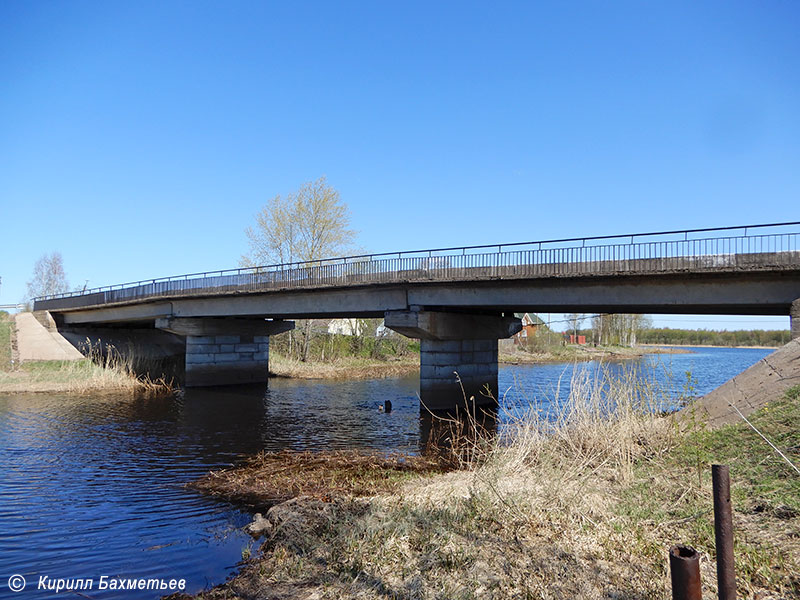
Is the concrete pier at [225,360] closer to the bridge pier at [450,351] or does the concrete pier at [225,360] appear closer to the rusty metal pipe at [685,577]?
the bridge pier at [450,351]

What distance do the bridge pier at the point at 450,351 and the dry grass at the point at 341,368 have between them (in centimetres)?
1747

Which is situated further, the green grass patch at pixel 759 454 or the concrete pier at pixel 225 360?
the concrete pier at pixel 225 360

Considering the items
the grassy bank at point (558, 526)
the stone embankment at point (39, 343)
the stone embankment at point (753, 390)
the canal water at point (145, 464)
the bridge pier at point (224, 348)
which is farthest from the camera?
the stone embankment at point (39, 343)

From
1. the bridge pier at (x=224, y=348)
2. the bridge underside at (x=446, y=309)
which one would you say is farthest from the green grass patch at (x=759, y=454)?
the bridge pier at (x=224, y=348)

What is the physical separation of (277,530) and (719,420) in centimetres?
788

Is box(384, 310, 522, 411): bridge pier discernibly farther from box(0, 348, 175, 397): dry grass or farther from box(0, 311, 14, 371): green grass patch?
box(0, 311, 14, 371): green grass patch

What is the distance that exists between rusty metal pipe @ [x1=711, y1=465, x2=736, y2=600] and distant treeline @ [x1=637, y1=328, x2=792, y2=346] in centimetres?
11174

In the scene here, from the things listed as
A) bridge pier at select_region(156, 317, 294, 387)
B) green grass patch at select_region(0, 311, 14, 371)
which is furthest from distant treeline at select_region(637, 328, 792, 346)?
green grass patch at select_region(0, 311, 14, 371)

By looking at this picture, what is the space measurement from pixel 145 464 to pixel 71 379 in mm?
22481

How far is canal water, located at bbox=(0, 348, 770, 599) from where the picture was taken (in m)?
7.91

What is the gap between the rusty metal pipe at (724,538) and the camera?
348cm

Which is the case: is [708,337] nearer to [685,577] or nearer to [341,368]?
[341,368]

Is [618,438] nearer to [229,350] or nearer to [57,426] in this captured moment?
[57,426]

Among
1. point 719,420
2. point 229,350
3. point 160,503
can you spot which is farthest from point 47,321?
point 719,420
